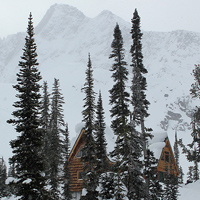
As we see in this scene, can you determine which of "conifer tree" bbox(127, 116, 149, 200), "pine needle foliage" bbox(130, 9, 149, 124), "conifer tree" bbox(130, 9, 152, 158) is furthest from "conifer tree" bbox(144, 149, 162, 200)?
"pine needle foliage" bbox(130, 9, 149, 124)

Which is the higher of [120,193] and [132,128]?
[132,128]

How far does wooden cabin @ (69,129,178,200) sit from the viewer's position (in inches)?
1391

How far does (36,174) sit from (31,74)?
23.9 ft

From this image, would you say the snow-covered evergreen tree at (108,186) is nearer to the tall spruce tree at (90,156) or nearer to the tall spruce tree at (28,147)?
the tall spruce tree at (90,156)

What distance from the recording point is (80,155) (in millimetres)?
36031

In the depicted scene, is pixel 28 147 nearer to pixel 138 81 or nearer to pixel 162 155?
pixel 138 81

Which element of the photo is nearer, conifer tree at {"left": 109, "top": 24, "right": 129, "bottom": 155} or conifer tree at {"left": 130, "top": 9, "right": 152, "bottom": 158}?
conifer tree at {"left": 130, "top": 9, "right": 152, "bottom": 158}

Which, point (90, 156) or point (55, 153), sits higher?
point (55, 153)

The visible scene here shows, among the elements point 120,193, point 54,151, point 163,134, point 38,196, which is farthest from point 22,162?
point 163,134

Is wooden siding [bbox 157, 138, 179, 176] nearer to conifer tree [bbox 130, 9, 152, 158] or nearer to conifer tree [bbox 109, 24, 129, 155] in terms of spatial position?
conifer tree [bbox 130, 9, 152, 158]

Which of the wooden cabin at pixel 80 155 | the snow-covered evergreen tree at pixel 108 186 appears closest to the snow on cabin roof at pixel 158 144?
the wooden cabin at pixel 80 155

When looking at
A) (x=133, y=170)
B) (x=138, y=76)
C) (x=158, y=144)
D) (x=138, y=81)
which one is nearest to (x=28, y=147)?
(x=133, y=170)

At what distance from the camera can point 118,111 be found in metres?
26.1

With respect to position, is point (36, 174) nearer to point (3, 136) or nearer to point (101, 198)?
point (101, 198)
